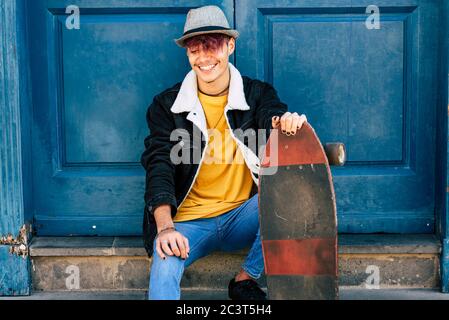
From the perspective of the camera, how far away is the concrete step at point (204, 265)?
3367 millimetres

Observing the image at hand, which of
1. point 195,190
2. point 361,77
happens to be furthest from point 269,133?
point 361,77

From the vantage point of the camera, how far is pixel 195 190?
316 cm

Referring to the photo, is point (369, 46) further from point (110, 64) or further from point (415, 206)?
point (110, 64)

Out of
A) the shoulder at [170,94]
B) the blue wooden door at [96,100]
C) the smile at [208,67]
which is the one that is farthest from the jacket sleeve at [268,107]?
the blue wooden door at [96,100]

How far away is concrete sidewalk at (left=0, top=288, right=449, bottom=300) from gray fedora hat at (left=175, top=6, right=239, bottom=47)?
1.26 meters

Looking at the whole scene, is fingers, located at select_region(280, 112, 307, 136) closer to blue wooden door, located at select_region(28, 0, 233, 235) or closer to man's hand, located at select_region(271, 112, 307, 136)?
man's hand, located at select_region(271, 112, 307, 136)

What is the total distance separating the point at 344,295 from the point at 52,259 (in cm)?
150

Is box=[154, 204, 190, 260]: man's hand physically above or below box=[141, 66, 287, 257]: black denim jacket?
below

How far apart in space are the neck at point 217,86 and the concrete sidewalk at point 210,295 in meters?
1.02

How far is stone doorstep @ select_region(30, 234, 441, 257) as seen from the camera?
3.35m

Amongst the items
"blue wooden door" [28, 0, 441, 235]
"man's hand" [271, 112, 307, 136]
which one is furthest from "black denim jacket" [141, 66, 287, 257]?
"blue wooden door" [28, 0, 441, 235]

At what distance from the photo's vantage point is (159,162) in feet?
9.79

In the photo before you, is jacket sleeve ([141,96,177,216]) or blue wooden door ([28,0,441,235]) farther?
blue wooden door ([28,0,441,235])

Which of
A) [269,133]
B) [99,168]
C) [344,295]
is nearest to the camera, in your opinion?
[269,133]
